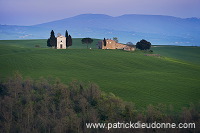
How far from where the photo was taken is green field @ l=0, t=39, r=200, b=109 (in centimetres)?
4156

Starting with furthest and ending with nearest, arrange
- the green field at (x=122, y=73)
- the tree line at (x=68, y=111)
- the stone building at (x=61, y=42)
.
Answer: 1. the stone building at (x=61, y=42)
2. the green field at (x=122, y=73)
3. the tree line at (x=68, y=111)

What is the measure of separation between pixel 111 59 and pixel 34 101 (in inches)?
1497

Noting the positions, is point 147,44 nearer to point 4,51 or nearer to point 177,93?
point 4,51

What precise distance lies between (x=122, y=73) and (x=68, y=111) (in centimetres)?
2799

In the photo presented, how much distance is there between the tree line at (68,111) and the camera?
95.0 feet

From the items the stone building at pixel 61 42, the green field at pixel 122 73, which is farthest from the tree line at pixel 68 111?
the stone building at pixel 61 42

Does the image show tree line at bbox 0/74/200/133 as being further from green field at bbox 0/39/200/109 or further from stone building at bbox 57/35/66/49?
stone building at bbox 57/35/66/49

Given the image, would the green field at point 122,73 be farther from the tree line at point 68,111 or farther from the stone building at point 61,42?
the stone building at point 61,42

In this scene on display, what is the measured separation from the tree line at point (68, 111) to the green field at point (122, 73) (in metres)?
4.74

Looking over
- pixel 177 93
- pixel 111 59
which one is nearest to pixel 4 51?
pixel 111 59

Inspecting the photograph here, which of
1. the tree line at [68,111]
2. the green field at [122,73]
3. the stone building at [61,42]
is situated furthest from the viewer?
the stone building at [61,42]

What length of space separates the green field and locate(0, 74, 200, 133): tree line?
4741 mm

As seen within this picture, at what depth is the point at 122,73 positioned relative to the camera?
191ft

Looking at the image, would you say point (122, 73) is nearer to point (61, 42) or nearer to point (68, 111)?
point (68, 111)
